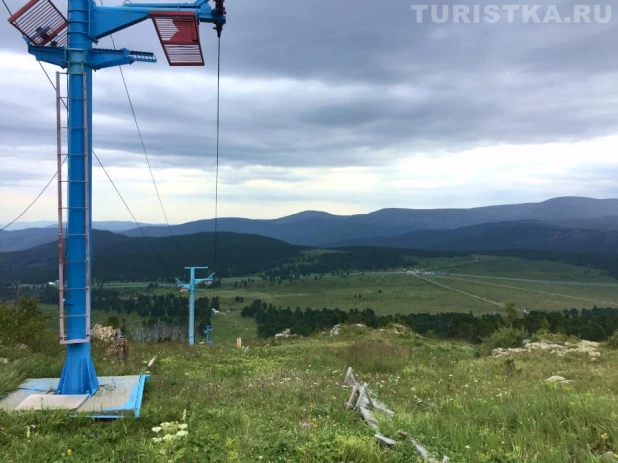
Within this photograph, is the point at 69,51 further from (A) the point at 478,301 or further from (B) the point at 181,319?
(A) the point at 478,301

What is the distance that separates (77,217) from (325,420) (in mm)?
7103

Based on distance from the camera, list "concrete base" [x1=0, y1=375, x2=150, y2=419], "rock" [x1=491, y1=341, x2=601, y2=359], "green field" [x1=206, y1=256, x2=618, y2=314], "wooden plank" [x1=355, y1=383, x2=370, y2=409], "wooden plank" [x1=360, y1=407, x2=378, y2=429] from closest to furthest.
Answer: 1. "wooden plank" [x1=360, y1=407, x2=378, y2=429]
2. "concrete base" [x1=0, y1=375, x2=150, y2=419]
3. "wooden plank" [x1=355, y1=383, x2=370, y2=409]
4. "rock" [x1=491, y1=341, x2=601, y2=359]
5. "green field" [x1=206, y1=256, x2=618, y2=314]

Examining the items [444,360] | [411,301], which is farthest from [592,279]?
[444,360]

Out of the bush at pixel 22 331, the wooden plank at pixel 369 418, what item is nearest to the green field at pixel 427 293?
the bush at pixel 22 331

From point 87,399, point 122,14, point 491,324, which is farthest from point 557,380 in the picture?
point 491,324

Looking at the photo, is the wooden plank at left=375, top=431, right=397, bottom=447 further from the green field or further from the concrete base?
the green field

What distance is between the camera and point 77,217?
31.4 ft

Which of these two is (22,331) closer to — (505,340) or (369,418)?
(369,418)

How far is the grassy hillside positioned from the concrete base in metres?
0.29

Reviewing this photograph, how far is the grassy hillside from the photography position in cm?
666

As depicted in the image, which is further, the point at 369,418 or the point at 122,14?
the point at 122,14

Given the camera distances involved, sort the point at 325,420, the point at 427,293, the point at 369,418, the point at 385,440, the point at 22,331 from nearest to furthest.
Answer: the point at 385,440 → the point at 369,418 → the point at 325,420 → the point at 22,331 → the point at 427,293

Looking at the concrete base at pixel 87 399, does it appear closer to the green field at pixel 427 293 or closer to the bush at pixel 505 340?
the bush at pixel 505 340

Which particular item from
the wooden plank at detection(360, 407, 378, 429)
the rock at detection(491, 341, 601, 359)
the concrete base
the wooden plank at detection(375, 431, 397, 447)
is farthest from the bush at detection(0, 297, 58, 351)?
the rock at detection(491, 341, 601, 359)
